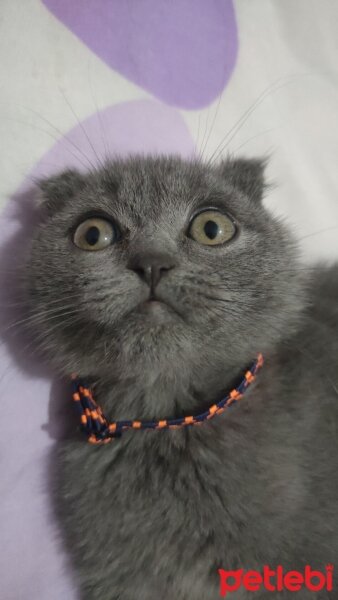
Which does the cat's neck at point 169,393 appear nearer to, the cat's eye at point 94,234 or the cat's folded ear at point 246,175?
the cat's eye at point 94,234

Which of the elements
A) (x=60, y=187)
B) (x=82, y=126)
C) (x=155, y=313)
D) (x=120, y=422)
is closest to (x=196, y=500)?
(x=120, y=422)

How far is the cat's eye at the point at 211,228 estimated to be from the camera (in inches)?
30.8

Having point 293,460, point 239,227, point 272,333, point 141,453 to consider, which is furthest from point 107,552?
point 239,227

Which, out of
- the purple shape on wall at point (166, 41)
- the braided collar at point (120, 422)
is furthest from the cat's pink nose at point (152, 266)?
the purple shape on wall at point (166, 41)

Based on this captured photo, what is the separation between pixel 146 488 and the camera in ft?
2.53

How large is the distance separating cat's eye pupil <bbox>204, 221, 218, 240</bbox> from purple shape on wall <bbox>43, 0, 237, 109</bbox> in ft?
1.72

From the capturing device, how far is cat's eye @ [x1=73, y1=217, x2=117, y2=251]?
0.78m

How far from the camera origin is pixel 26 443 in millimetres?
979

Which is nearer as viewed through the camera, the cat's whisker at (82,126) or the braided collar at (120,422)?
the braided collar at (120,422)

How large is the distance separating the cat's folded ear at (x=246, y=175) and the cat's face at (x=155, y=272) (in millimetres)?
62

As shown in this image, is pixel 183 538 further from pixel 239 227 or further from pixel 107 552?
pixel 239 227

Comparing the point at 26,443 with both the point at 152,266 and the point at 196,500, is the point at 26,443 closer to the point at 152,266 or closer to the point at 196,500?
the point at 196,500

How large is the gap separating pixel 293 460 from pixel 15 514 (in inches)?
21.7

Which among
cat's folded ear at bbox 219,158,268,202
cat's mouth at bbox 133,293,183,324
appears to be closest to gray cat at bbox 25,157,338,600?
cat's mouth at bbox 133,293,183,324
